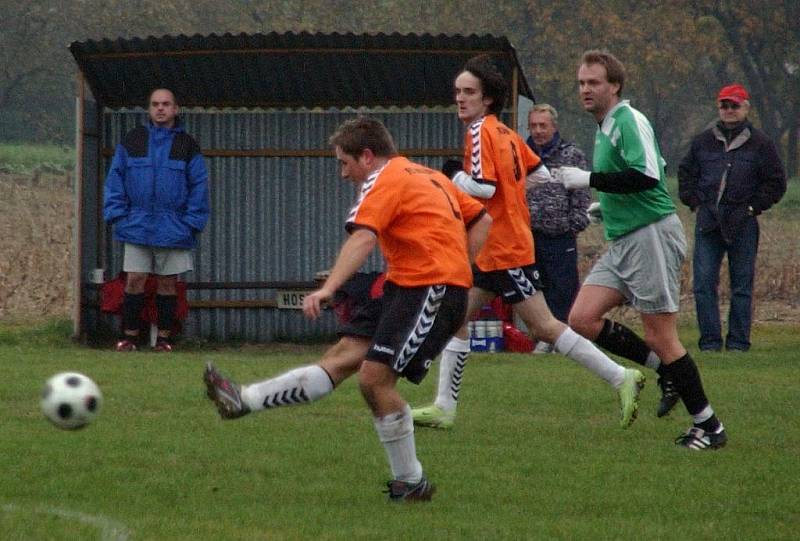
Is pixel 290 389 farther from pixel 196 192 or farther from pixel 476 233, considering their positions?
pixel 196 192

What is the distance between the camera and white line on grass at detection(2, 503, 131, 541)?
640 centimetres

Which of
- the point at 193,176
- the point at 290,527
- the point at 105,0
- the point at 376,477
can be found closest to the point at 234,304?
the point at 193,176

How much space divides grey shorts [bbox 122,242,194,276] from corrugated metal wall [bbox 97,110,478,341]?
4.39 feet

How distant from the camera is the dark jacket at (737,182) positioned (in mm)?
14625

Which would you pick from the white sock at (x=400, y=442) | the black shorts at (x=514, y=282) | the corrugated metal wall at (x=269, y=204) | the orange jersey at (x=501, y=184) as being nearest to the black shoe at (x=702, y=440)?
the black shorts at (x=514, y=282)

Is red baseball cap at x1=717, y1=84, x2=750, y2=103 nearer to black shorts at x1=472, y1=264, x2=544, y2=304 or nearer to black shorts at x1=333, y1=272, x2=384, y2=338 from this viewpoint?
black shorts at x1=333, y1=272, x2=384, y2=338

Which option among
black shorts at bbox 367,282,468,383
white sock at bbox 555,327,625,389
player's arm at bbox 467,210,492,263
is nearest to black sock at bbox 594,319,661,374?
white sock at bbox 555,327,625,389

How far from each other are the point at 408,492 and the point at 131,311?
7830mm

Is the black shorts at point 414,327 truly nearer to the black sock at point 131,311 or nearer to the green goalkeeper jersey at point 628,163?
the green goalkeeper jersey at point 628,163

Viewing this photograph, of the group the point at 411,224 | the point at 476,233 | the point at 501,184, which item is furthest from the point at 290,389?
the point at 501,184

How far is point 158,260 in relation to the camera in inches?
582

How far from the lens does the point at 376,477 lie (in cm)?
791

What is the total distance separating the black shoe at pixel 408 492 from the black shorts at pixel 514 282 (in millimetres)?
2629

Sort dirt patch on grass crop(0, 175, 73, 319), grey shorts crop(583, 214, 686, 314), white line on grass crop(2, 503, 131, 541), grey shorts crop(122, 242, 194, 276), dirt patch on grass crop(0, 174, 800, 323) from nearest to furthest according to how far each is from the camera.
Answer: white line on grass crop(2, 503, 131, 541)
grey shorts crop(583, 214, 686, 314)
grey shorts crop(122, 242, 194, 276)
dirt patch on grass crop(0, 175, 73, 319)
dirt patch on grass crop(0, 174, 800, 323)
